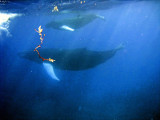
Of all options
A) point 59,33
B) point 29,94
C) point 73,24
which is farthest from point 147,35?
point 29,94

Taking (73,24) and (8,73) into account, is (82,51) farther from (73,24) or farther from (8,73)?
(8,73)

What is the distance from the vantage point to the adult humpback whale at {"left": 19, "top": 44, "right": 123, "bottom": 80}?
395 inches

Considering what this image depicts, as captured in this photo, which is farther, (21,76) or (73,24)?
(21,76)

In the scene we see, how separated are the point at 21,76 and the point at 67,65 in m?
8.38

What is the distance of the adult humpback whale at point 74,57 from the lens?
1002cm

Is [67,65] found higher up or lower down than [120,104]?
higher up

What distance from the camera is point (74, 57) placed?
1040 cm

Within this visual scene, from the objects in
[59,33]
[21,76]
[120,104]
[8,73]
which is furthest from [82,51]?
[59,33]

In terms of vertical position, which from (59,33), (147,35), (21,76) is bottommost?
(147,35)

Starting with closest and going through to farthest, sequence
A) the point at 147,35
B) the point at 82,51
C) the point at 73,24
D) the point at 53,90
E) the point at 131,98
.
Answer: the point at 82,51 < the point at 131,98 < the point at 53,90 < the point at 73,24 < the point at 147,35

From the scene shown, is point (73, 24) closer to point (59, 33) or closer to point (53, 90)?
point (53, 90)

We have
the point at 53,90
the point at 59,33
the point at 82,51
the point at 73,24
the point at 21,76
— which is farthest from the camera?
the point at 59,33

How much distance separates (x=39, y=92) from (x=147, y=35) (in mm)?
73582

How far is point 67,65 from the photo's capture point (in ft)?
34.1
